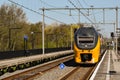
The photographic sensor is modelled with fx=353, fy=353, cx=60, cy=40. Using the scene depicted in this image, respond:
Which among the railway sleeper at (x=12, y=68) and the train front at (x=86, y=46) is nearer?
the railway sleeper at (x=12, y=68)

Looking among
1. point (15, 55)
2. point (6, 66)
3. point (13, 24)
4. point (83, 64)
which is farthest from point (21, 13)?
point (6, 66)

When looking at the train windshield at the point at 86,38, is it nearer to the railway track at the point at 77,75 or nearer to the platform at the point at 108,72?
the platform at the point at 108,72

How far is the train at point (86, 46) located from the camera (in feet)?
94.6

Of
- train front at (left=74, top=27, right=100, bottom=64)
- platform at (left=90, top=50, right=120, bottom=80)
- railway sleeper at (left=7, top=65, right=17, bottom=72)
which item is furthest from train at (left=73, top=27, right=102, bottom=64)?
railway sleeper at (left=7, top=65, right=17, bottom=72)

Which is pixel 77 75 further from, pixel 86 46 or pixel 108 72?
pixel 86 46

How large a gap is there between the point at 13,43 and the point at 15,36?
5.59 ft

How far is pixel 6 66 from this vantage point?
2361 centimetres

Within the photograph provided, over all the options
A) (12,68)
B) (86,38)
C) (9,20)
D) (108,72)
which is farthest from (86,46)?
(9,20)

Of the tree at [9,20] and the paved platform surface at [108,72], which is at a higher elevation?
the tree at [9,20]

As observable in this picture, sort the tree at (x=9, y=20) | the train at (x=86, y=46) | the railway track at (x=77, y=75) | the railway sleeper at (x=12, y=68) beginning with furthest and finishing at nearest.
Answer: the tree at (x=9, y=20) → the train at (x=86, y=46) → the railway sleeper at (x=12, y=68) → the railway track at (x=77, y=75)

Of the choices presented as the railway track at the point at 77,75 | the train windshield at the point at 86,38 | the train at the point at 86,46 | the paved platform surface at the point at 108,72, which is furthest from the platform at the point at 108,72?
the train windshield at the point at 86,38

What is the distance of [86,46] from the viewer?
28828 mm

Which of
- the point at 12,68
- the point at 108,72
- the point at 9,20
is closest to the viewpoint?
the point at 108,72

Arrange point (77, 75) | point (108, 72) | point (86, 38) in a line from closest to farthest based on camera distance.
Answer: point (77, 75) → point (108, 72) → point (86, 38)
